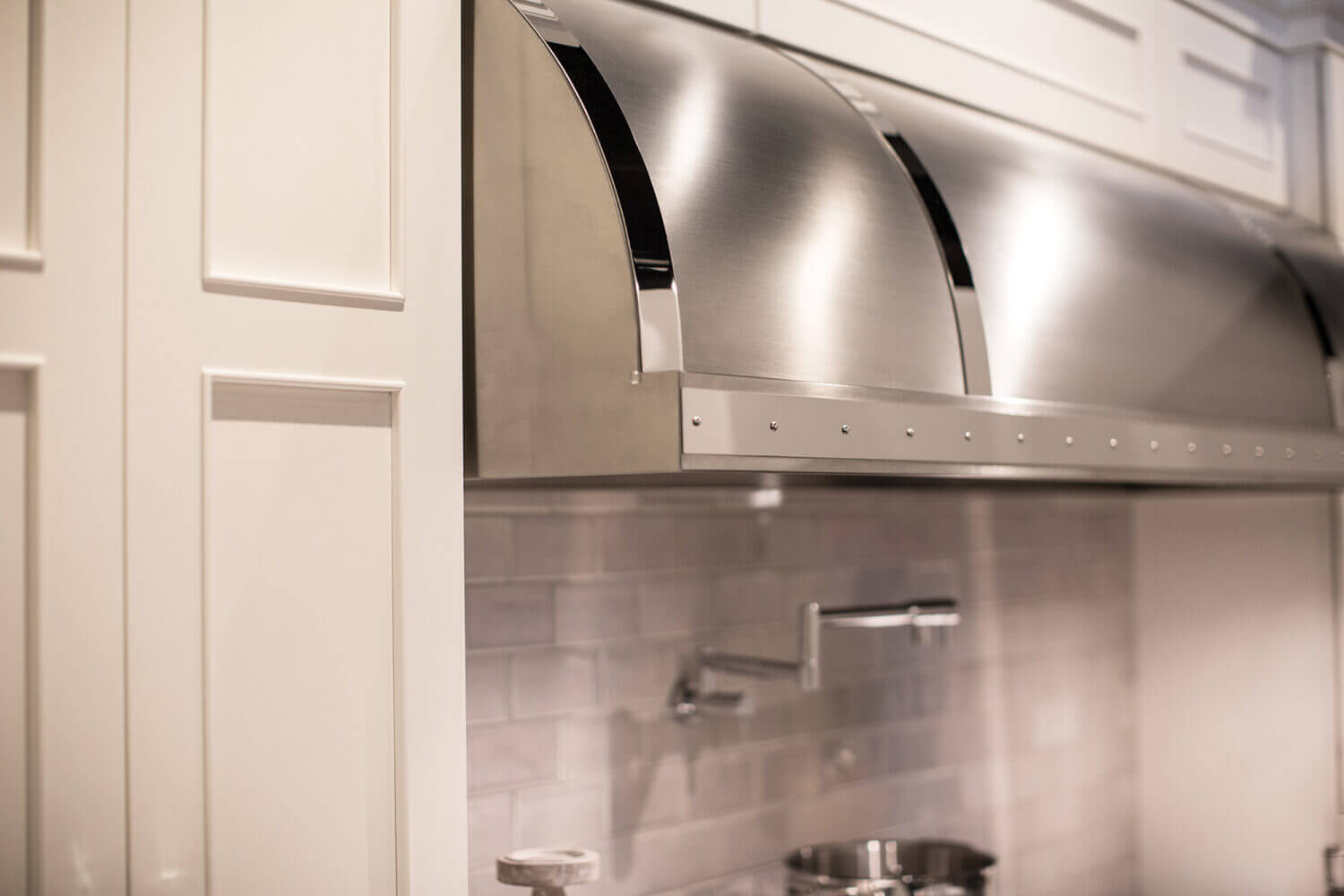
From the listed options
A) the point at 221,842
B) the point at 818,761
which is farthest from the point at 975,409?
the point at 818,761

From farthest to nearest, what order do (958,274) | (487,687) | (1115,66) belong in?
1. (1115,66)
2. (487,687)
3. (958,274)

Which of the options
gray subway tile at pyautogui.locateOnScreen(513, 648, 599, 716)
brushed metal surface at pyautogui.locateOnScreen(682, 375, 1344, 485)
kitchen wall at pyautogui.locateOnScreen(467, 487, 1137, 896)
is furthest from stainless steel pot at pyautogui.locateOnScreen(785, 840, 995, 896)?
brushed metal surface at pyautogui.locateOnScreen(682, 375, 1344, 485)

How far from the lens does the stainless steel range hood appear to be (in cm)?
95

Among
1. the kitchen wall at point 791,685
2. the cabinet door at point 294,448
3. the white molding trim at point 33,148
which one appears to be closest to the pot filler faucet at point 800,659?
the kitchen wall at point 791,685

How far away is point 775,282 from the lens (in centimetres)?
103

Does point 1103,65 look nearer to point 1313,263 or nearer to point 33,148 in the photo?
point 1313,263

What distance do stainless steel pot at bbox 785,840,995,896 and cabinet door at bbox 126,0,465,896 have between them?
2.16ft

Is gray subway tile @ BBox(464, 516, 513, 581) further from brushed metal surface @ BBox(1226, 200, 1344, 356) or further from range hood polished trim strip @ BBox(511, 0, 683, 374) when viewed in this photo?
brushed metal surface @ BBox(1226, 200, 1344, 356)

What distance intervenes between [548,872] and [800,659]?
1.59 ft

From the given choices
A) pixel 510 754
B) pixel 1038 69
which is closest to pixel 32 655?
pixel 510 754

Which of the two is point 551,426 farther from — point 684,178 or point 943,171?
point 943,171

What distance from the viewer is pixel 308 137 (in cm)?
96

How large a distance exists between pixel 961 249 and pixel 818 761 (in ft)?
2.87

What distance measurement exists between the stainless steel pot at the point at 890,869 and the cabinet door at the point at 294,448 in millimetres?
659
